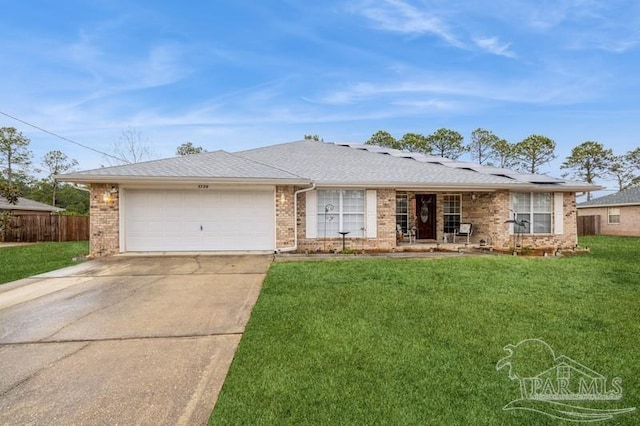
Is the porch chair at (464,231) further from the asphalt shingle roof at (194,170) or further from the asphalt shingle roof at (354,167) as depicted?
the asphalt shingle roof at (194,170)

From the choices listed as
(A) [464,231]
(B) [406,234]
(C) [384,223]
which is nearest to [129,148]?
(B) [406,234]

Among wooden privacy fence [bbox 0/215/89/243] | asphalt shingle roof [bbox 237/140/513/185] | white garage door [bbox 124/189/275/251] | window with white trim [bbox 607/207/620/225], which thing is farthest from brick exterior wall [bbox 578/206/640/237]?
wooden privacy fence [bbox 0/215/89/243]

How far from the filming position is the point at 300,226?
11.4 meters

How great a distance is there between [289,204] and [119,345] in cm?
737

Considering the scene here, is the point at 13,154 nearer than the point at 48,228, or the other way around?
the point at 48,228

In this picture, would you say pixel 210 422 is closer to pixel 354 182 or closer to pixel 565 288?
pixel 565 288

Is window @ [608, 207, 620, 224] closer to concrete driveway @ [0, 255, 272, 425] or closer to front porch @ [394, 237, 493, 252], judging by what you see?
front porch @ [394, 237, 493, 252]

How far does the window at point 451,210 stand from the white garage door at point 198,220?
25.3 ft

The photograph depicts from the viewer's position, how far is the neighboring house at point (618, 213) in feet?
72.3

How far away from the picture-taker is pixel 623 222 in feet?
74.8

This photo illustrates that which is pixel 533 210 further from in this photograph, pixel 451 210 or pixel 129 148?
pixel 129 148

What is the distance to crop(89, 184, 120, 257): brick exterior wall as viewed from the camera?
10.2m

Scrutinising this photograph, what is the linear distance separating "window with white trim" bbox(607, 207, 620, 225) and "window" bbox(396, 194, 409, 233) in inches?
770

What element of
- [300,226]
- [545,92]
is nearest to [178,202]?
[300,226]
